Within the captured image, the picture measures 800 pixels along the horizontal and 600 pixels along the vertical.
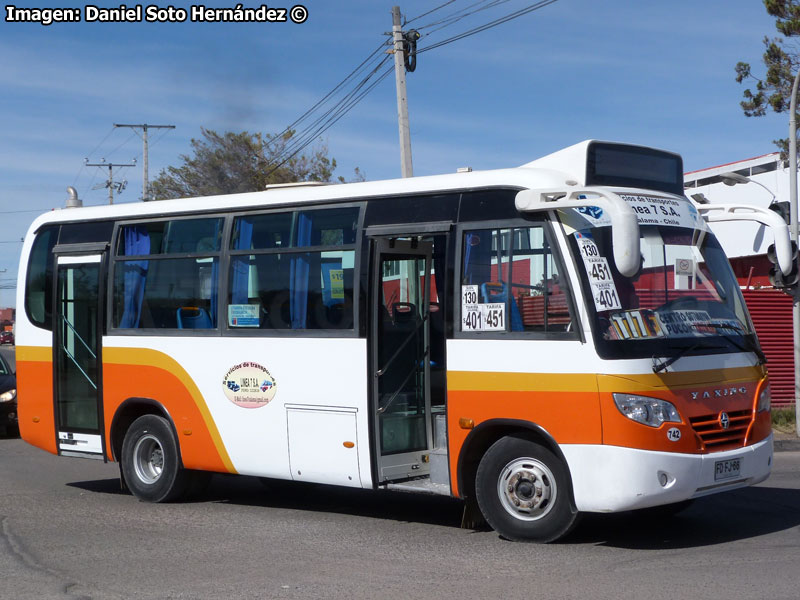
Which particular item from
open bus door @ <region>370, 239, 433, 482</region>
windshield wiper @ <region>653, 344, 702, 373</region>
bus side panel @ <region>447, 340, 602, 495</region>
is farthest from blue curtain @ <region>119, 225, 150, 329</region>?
windshield wiper @ <region>653, 344, 702, 373</region>

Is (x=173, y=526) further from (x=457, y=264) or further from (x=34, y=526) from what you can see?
(x=457, y=264)

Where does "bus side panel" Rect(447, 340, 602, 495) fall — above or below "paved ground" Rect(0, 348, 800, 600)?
above

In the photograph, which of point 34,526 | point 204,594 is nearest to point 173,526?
point 34,526

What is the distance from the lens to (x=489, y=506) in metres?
8.30

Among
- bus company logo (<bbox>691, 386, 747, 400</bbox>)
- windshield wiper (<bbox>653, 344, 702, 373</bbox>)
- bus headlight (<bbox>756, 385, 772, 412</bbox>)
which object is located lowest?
bus headlight (<bbox>756, 385, 772, 412</bbox>)

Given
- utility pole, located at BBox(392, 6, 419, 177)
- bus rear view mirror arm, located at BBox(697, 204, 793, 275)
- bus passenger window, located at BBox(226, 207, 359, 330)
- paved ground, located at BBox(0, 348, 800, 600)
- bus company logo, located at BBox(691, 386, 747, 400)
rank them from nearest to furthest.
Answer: paved ground, located at BBox(0, 348, 800, 600), bus company logo, located at BBox(691, 386, 747, 400), bus rear view mirror arm, located at BBox(697, 204, 793, 275), bus passenger window, located at BBox(226, 207, 359, 330), utility pole, located at BBox(392, 6, 419, 177)

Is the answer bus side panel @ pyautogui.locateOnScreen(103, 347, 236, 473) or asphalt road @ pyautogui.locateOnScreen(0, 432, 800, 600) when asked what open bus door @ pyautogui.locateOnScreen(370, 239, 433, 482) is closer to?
asphalt road @ pyautogui.locateOnScreen(0, 432, 800, 600)

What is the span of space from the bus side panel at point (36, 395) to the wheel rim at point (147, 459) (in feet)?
4.22

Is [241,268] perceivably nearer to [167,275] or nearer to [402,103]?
[167,275]

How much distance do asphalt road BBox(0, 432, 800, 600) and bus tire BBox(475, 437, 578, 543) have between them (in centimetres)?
15

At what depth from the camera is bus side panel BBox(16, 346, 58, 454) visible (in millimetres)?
11875

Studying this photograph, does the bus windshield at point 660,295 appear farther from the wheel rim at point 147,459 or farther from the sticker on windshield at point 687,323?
the wheel rim at point 147,459

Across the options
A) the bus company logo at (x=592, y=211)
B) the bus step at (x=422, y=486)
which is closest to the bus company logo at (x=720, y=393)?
the bus company logo at (x=592, y=211)

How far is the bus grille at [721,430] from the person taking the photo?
784 centimetres
